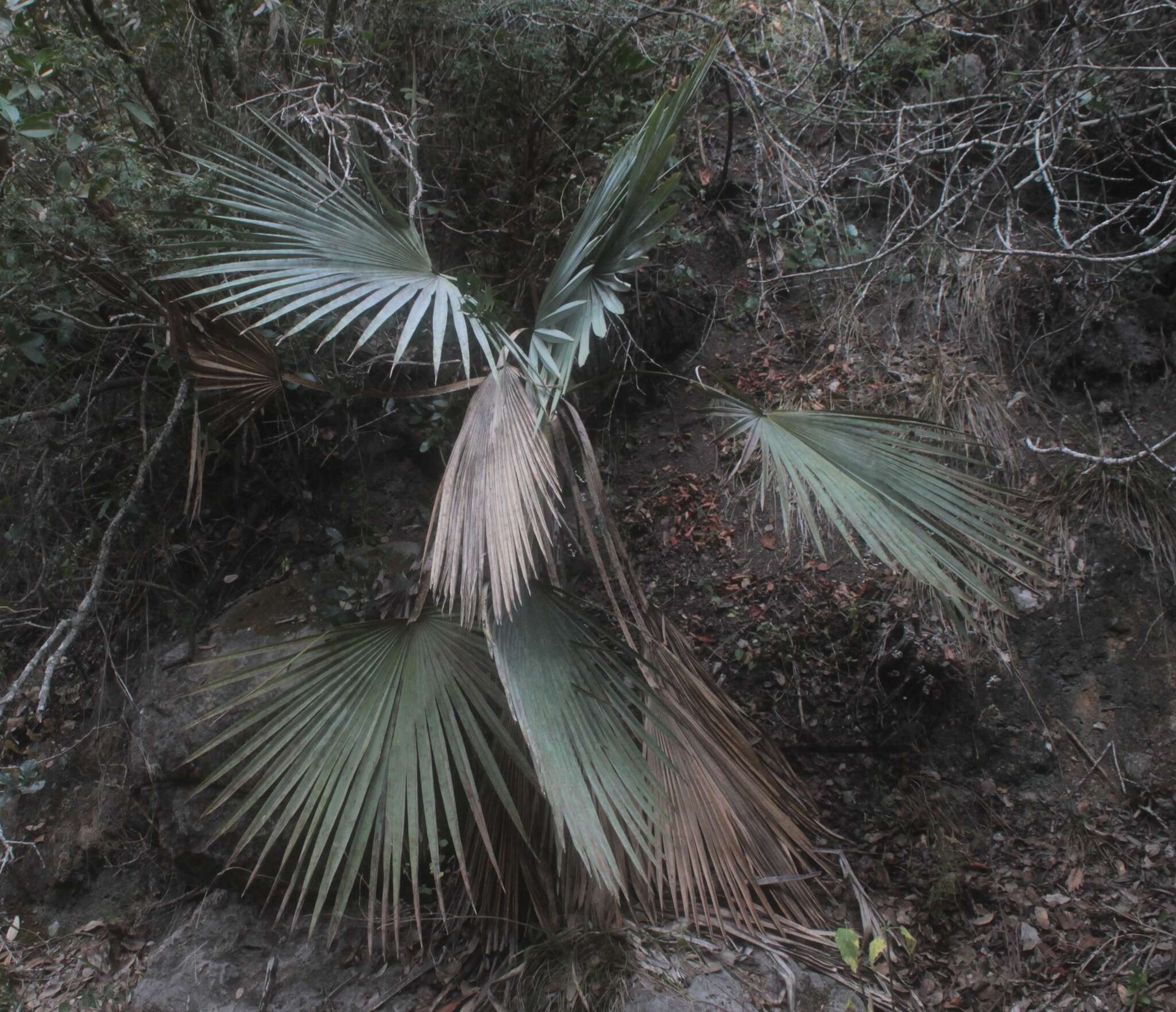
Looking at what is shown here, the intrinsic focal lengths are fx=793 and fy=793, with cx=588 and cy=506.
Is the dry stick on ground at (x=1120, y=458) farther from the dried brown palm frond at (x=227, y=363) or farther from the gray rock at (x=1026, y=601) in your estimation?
the dried brown palm frond at (x=227, y=363)

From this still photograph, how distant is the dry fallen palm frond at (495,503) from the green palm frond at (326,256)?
0.57 feet

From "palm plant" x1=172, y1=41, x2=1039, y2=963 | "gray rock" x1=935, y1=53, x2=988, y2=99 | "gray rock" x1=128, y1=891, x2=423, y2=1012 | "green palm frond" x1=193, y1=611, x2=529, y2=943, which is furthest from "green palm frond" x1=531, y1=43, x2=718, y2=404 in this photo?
"gray rock" x1=935, y1=53, x2=988, y2=99

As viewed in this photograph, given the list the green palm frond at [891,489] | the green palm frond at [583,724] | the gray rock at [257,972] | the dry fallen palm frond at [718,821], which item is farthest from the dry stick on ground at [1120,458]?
the gray rock at [257,972]

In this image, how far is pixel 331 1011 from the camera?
2.44 m

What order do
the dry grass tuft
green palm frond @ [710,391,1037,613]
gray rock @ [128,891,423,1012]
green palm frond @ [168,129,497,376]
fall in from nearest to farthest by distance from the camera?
green palm frond @ [710,391,1037,613], green palm frond @ [168,129,497,376], gray rock @ [128,891,423,1012], the dry grass tuft

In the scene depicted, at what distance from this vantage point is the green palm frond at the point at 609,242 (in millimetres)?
2061

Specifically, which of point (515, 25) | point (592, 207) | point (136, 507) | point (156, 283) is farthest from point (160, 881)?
point (515, 25)

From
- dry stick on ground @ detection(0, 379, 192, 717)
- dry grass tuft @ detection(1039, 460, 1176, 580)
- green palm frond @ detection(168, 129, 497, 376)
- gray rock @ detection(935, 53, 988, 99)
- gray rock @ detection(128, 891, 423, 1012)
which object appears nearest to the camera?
green palm frond @ detection(168, 129, 497, 376)

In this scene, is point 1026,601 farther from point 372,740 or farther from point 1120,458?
point 372,740

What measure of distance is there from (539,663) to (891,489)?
3.34 ft

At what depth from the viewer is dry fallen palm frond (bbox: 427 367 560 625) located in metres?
1.82

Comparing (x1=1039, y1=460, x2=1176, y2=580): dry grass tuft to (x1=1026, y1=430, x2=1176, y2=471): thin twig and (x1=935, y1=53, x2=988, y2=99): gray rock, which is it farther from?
(x1=935, y1=53, x2=988, y2=99): gray rock

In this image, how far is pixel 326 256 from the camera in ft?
7.31

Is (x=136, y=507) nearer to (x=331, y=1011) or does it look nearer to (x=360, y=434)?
(x=360, y=434)
